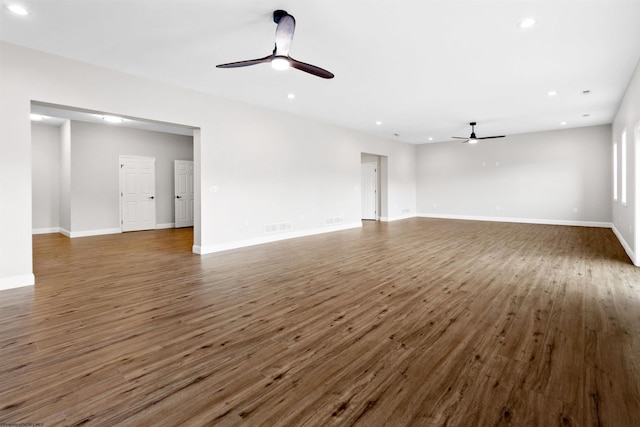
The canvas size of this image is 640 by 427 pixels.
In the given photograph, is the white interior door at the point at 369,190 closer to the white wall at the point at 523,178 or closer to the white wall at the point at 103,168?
the white wall at the point at 523,178

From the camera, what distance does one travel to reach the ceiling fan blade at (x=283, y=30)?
3.04 m

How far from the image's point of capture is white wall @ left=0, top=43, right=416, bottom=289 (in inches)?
146

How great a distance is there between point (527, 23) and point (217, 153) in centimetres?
484

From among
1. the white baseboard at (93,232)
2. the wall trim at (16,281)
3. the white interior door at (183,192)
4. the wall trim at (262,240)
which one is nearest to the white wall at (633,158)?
the wall trim at (262,240)

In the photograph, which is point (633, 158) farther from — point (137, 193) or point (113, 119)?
point (137, 193)

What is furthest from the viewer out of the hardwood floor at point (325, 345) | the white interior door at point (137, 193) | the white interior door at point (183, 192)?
the white interior door at point (183, 192)

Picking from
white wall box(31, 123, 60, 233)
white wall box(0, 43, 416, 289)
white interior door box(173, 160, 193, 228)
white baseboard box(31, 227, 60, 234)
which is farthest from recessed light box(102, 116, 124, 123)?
white wall box(0, 43, 416, 289)

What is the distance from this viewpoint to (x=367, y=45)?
377 centimetres

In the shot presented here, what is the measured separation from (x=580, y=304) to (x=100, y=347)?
13.7 ft

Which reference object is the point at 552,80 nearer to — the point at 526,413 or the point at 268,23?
the point at 268,23

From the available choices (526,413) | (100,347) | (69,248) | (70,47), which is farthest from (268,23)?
(69,248)

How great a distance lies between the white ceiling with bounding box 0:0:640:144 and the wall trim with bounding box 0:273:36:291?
8.92ft

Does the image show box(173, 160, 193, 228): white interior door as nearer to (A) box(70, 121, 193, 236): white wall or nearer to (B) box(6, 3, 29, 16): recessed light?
(A) box(70, 121, 193, 236): white wall

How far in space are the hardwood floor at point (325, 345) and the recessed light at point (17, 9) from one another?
2.85 metres
